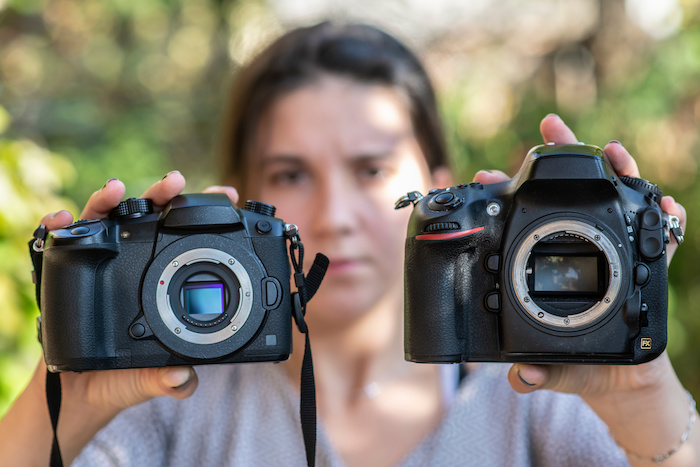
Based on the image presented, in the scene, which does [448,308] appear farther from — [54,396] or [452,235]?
[54,396]

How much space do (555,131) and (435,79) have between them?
128cm

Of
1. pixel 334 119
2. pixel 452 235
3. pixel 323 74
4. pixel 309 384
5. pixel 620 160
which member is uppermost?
pixel 323 74

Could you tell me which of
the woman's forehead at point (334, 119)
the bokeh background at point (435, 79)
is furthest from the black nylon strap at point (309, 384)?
the bokeh background at point (435, 79)

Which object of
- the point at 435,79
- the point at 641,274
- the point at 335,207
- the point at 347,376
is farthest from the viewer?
the point at 435,79

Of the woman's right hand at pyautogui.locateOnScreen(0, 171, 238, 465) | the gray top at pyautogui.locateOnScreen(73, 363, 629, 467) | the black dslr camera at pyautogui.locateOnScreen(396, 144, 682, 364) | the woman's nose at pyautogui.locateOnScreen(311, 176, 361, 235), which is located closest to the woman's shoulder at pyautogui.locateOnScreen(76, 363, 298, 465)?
the gray top at pyautogui.locateOnScreen(73, 363, 629, 467)

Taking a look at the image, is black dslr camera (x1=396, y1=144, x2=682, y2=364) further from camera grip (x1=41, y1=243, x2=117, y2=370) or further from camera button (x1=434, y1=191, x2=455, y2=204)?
camera grip (x1=41, y1=243, x2=117, y2=370)

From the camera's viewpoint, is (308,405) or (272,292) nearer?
(272,292)

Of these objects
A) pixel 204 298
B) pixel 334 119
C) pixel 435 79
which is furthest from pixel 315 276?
pixel 435 79

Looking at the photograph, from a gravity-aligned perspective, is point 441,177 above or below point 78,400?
above

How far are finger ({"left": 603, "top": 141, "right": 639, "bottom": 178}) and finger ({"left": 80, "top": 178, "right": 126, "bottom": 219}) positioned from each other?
71 cm

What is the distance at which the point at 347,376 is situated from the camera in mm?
1425

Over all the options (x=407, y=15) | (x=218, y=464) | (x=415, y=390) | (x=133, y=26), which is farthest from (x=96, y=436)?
(x=133, y=26)

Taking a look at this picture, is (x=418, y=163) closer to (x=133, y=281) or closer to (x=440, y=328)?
(x=440, y=328)

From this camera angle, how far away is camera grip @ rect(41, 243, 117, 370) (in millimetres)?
987
